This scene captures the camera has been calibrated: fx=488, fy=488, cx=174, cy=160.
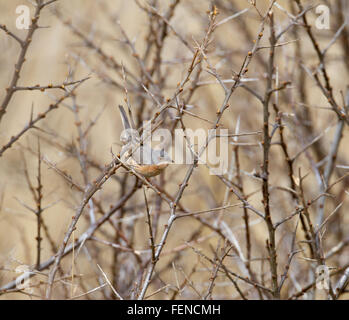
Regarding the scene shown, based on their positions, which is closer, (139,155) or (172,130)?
(139,155)

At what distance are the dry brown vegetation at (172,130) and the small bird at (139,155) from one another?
0.43 meters

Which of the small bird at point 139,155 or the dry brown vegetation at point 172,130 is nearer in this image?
the small bird at point 139,155

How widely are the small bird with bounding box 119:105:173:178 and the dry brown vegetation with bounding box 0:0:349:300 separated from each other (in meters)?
0.43

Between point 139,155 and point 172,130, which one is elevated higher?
point 172,130

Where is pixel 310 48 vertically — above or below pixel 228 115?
above

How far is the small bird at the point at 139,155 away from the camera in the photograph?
77.5 inches

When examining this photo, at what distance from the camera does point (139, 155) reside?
2.08 m

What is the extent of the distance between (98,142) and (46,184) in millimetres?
861

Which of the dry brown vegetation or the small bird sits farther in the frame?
the dry brown vegetation

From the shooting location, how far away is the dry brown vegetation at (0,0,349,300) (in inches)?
111

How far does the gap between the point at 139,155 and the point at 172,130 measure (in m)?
0.92
